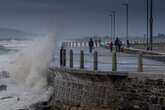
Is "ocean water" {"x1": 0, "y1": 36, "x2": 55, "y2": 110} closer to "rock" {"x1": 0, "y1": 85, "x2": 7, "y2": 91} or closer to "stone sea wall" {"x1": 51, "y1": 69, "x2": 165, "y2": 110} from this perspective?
"rock" {"x1": 0, "y1": 85, "x2": 7, "y2": 91}

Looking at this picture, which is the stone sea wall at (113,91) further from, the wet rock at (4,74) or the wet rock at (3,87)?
the wet rock at (4,74)

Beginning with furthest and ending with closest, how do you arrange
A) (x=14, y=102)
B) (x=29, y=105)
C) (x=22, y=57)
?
(x=22, y=57)
(x=14, y=102)
(x=29, y=105)

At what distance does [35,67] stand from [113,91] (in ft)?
41.9

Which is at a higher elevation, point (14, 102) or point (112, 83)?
point (112, 83)

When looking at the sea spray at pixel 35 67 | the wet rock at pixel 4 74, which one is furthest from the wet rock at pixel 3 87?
the wet rock at pixel 4 74

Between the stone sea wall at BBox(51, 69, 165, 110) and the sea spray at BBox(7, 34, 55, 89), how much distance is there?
8.52 metres

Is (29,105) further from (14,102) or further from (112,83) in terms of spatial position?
(112,83)

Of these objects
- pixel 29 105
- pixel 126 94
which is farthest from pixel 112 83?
pixel 29 105

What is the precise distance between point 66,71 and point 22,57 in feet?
59.5

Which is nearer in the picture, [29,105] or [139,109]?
[139,109]

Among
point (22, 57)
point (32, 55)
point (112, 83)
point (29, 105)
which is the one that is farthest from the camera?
point (22, 57)

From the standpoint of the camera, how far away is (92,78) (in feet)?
51.4

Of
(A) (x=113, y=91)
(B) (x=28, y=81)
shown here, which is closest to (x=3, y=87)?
(B) (x=28, y=81)

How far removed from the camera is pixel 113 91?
14.9 m
